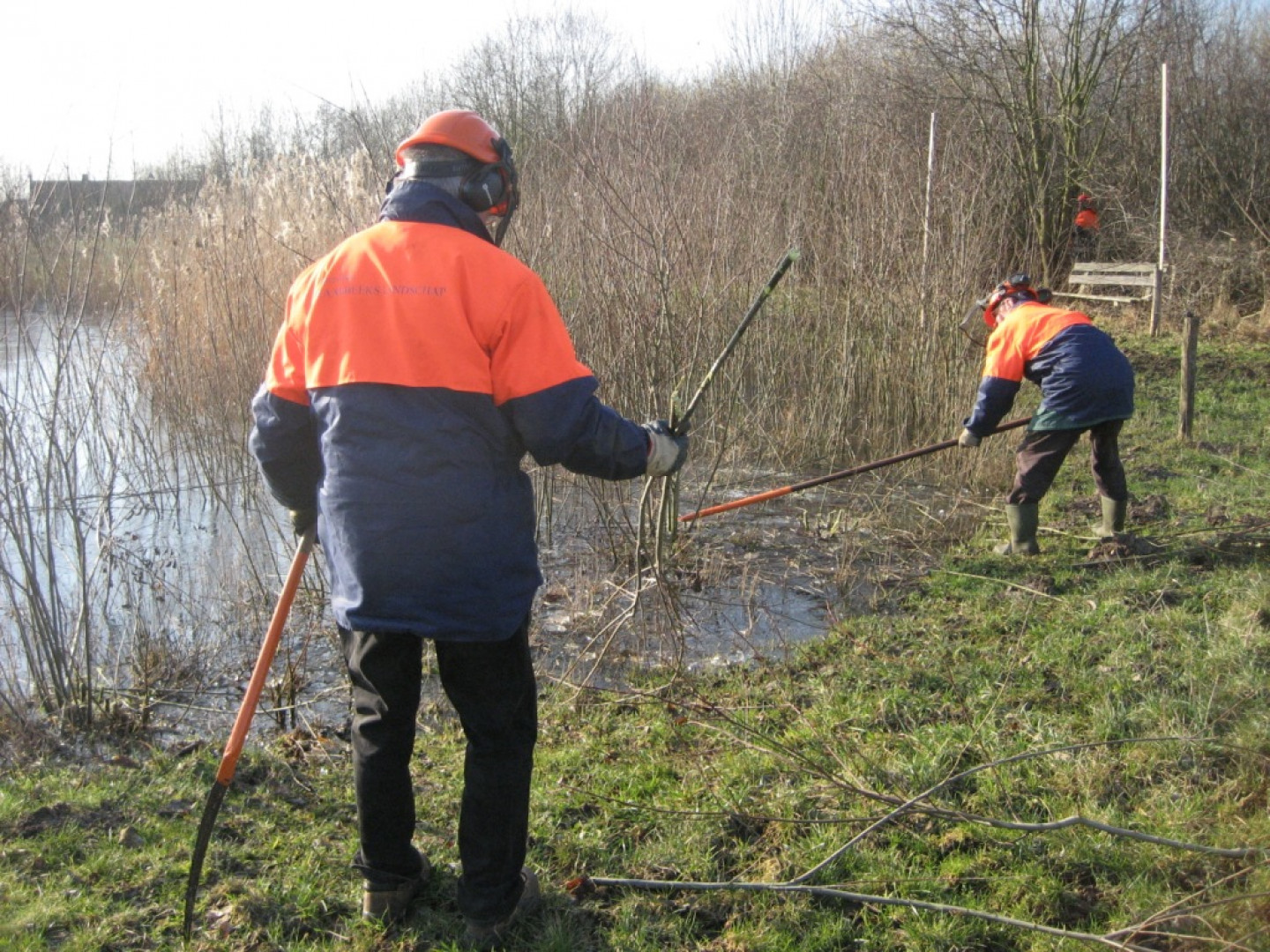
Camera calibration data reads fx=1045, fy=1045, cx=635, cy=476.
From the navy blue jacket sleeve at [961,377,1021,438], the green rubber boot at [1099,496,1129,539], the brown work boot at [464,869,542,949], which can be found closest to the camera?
the brown work boot at [464,869,542,949]

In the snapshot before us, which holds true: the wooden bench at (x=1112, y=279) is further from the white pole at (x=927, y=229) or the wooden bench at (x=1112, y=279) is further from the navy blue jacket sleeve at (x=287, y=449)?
the navy blue jacket sleeve at (x=287, y=449)

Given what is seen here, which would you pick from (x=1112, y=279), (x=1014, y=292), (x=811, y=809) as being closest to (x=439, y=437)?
(x=811, y=809)

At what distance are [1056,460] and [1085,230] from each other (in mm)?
12869

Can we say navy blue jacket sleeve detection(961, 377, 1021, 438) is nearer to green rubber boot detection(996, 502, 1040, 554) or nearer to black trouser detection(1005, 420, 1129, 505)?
black trouser detection(1005, 420, 1129, 505)

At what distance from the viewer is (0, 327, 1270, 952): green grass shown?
2617 mm

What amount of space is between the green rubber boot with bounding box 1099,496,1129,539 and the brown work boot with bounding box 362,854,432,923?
4.53 m

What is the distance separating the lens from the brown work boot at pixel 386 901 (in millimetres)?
2631

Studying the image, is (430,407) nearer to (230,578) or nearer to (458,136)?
(458,136)

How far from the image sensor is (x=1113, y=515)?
5836 mm

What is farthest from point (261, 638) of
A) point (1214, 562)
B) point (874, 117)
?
point (874, 117)

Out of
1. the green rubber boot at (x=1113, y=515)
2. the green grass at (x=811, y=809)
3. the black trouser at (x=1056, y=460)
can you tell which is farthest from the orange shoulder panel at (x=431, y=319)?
the green rubber boot at (x=1113, y=515)

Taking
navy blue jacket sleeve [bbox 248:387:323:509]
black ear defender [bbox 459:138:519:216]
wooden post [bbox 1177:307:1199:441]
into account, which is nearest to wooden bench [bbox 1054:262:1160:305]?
wooden post [bbox 1177:307:1199:441]

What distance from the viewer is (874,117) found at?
35.1 feet

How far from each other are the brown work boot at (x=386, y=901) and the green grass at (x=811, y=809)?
45mm
